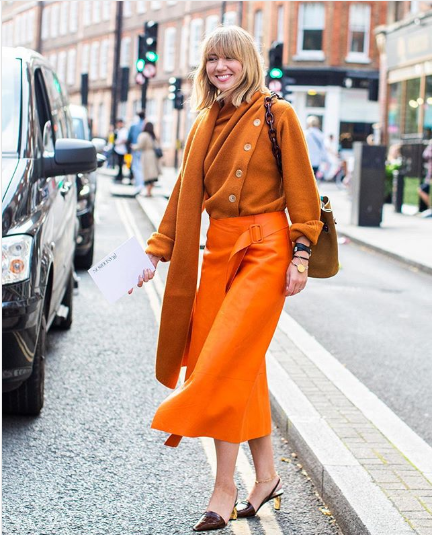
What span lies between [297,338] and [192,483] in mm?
2980

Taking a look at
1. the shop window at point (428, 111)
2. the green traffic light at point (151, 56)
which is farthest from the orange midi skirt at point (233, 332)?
the shop window at point (428, 111)

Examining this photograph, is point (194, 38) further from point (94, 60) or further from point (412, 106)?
point (412, 106)

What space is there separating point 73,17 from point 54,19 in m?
4.57

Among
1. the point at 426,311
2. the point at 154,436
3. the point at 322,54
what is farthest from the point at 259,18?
the point at 154,436

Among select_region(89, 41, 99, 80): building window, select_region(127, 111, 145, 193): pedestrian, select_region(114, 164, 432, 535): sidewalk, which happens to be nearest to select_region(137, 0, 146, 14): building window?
select_region(89, 41, 99, 80): building window

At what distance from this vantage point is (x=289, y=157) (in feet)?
12.7

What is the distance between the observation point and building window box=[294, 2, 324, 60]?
145 ft

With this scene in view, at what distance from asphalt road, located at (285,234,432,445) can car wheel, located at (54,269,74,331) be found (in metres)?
1.98

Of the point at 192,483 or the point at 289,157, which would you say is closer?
the point at 289,157

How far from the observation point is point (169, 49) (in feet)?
181

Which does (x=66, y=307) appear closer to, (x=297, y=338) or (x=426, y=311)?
(x=297, y=338)

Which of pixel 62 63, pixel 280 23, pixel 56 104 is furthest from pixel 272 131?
pixel 62 63

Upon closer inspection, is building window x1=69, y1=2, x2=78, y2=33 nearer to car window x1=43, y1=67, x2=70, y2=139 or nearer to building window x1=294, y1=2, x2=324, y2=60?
building window x1=294, y1=2, x2=324, y2=60

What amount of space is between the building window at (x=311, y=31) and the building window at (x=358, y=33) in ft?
4.16
